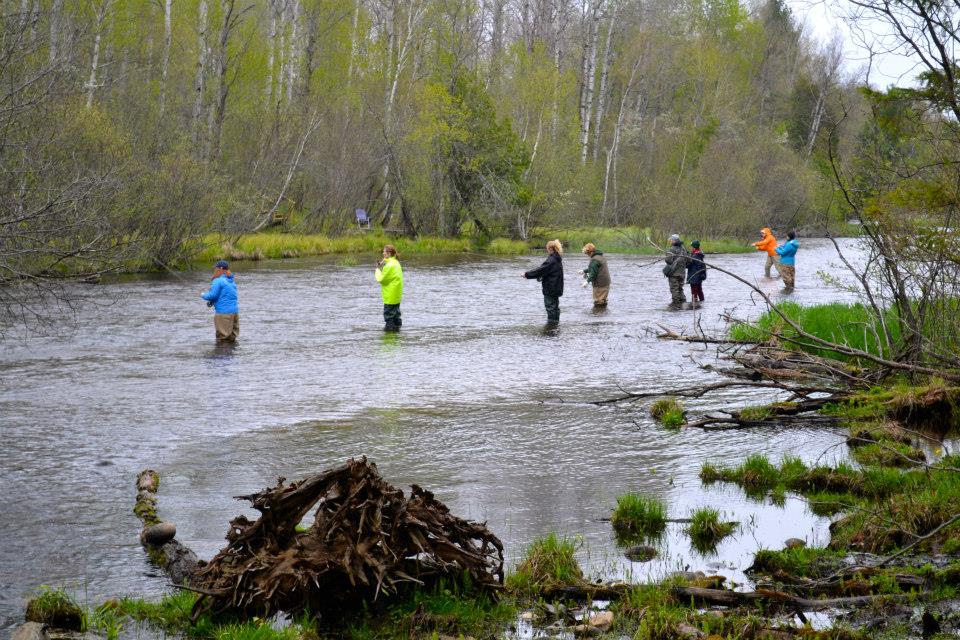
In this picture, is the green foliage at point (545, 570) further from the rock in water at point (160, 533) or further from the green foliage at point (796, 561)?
the rock in water at point (160, 533)

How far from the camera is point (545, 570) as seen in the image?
657 centimetres

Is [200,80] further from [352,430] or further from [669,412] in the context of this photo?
[669,412]

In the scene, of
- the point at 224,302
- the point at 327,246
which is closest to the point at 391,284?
the point at 224,302

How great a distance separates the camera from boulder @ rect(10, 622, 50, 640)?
5.35 m

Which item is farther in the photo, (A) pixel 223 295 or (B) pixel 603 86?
(B) pixel 603 86

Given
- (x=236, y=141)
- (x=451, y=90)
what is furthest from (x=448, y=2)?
(x=236, y=141)

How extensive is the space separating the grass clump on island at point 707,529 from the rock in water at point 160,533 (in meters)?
3.84

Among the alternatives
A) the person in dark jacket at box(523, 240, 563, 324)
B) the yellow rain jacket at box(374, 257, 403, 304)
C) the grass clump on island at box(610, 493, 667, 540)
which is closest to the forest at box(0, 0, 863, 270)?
the yellow rain jacket at box(374, 257, 403, 304)

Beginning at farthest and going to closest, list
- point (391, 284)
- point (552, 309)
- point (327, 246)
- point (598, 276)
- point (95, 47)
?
point (327, 246) < point (95, 47) < point (598, 276) < point (552, 309) < point (391, 284)

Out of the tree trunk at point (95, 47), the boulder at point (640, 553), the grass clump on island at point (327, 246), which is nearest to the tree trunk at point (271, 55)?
the grass clump on island at point (327, 246)

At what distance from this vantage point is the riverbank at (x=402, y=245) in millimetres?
40688

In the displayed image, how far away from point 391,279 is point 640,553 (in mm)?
14134

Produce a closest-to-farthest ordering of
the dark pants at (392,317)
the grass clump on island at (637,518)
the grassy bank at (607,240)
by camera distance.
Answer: the grass clump on island at (637,518)
the dark pants at (392,317)
the grassy bank at (607,240)

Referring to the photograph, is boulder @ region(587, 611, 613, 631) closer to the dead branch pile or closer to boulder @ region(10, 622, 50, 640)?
the dead branch pile
